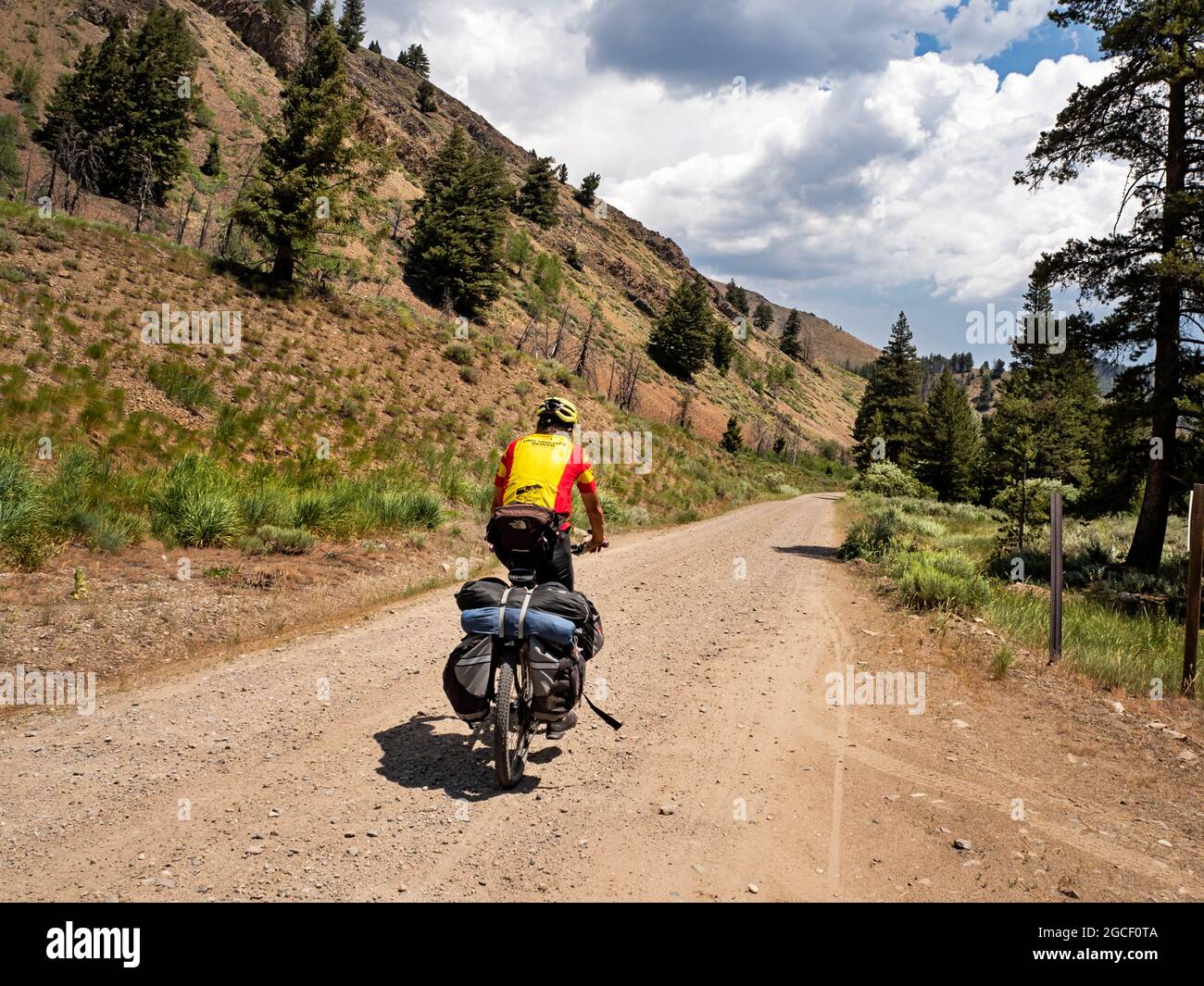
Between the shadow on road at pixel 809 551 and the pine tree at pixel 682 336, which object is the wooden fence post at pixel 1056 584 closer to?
the shadow on road at pixel 809 551

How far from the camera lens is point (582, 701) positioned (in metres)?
6.23

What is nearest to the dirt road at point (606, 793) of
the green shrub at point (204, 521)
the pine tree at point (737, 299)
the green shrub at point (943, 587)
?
the green shrub at point (943, 587)

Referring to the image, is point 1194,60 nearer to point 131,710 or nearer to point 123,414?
point 131,710

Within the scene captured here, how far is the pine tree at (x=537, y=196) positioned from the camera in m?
84.6

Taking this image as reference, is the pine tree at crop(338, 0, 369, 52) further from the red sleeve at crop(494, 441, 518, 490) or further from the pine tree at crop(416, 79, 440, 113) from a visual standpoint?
the red sleeve at crop(494, 441, 518, 490)

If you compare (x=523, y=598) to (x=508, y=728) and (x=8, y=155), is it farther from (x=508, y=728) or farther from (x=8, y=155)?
(x=8, y=155)

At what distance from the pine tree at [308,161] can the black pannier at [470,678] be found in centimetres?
2438

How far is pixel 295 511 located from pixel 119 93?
146 feet

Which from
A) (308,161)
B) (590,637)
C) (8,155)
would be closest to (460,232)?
(308,161)

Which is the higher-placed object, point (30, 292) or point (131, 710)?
point (30, 292)

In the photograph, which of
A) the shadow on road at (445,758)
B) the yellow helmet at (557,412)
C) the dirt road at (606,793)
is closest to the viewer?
the dirt road at (606,793)

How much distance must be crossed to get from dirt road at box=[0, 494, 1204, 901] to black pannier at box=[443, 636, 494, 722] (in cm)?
56
